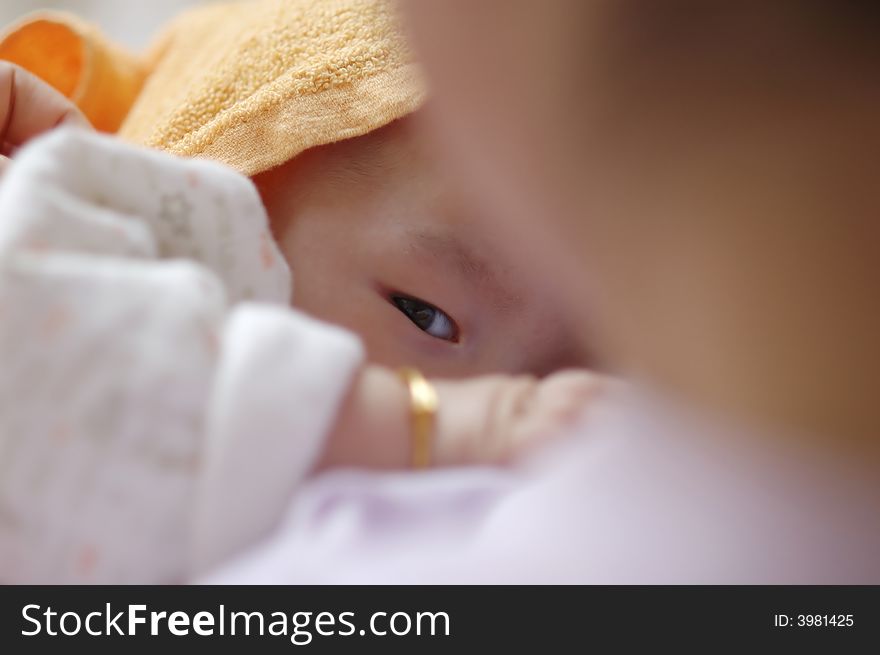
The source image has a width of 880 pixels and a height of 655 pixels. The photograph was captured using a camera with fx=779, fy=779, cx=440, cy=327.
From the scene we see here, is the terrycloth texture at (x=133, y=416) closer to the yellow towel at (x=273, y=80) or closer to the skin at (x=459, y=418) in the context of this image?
the skin at (x=459, y=418)

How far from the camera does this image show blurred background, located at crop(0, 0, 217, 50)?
1.25 meters

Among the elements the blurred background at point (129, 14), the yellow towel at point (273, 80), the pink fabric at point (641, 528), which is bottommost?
the pink fabric at point (641, 528)

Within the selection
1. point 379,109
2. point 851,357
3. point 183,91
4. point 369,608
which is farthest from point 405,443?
point 183,91

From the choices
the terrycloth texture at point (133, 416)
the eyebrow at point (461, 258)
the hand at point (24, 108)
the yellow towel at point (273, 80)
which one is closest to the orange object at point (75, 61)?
the yellow towel at point (273, 80)

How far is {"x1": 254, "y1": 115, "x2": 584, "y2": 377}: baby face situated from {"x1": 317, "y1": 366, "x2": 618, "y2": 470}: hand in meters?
0.21

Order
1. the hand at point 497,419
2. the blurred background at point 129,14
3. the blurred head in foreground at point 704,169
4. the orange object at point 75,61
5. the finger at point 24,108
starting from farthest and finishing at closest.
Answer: the blurred background at point 129,14
the orange object at point 75,61
the finger at point 24,108
the hand at point 497,419
the blurred head in foreground at point 704,169

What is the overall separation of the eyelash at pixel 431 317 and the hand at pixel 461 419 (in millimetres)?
233

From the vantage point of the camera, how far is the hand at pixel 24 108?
0.60 m

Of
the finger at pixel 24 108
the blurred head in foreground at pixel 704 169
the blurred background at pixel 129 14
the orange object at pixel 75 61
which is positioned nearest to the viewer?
the blurred head in foreground at pixel 704 169

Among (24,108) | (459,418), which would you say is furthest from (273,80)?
(459,418)

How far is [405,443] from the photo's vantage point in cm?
35

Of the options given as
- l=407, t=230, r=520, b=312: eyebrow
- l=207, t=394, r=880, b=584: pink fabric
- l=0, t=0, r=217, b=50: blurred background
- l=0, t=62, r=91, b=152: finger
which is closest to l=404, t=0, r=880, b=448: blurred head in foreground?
l=207, t=394, r=880, b=584: pink fabric

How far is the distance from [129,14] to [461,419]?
46.7 inches

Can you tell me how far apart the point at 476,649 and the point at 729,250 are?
0.60ft
